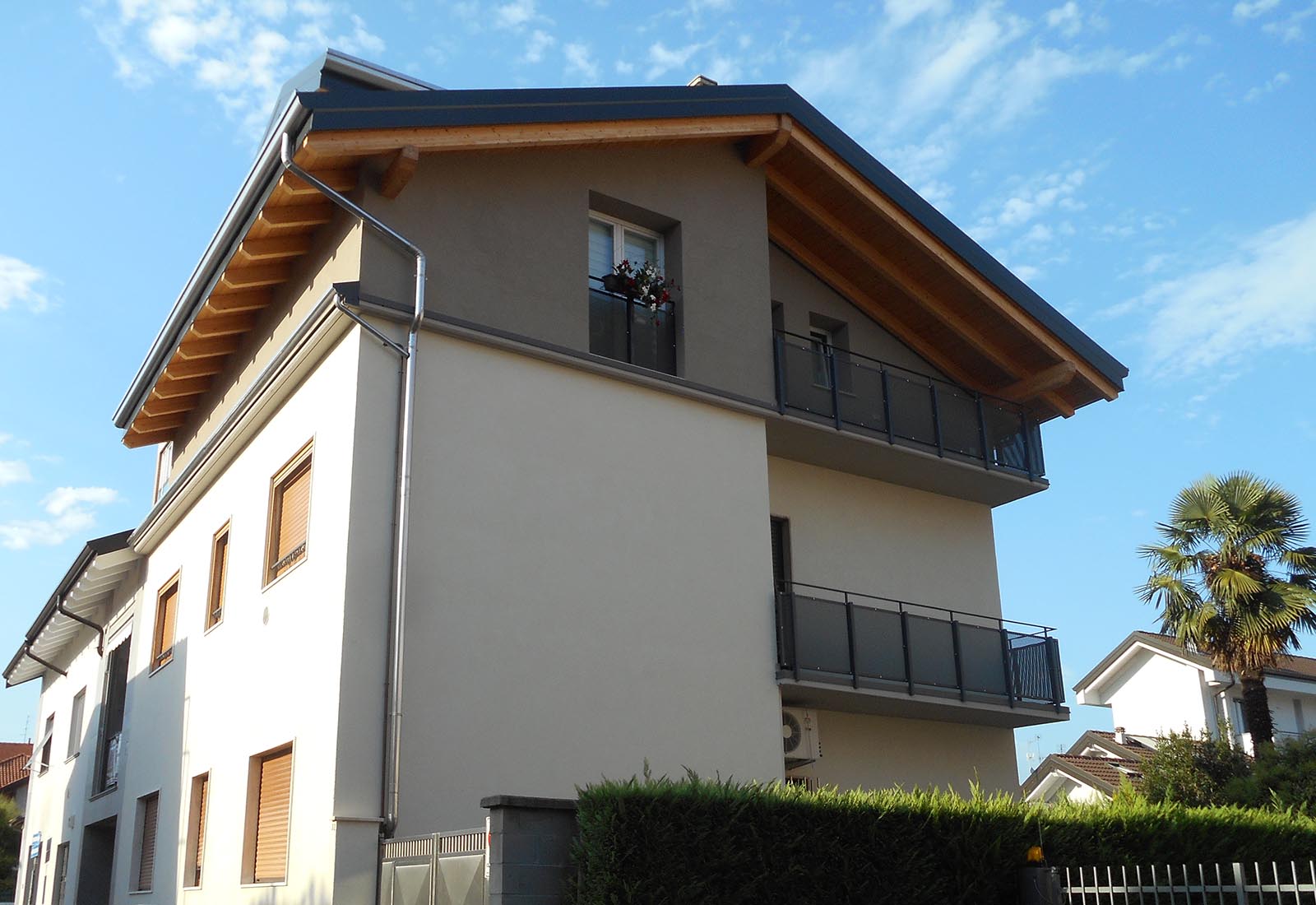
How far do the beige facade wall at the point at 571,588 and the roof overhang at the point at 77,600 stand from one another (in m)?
9.34

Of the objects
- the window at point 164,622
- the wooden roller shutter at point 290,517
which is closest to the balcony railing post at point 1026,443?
the wooden roller shutter at point 290,517

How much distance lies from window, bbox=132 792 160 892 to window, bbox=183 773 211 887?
1480mm

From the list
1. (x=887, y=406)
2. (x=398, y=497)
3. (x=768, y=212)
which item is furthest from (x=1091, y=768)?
(x=398, y=497)

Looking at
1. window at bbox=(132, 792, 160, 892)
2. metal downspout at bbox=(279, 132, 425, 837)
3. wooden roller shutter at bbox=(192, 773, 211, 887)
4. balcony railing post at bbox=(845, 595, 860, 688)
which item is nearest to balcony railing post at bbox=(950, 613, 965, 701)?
balcony railing post at bbox=(845, 595, 860, 688)

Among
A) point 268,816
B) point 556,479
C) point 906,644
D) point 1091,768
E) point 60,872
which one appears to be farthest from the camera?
point 1091,768

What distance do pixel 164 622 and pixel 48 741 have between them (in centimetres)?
1066

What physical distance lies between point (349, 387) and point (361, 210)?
1613 mm

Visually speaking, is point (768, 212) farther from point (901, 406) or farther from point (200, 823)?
point (200, 823)

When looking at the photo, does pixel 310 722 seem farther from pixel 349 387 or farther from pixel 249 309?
pixel 249 309

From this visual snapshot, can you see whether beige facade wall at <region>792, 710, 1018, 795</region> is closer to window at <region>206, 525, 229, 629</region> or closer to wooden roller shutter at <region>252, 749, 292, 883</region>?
wooden roller shutter at <region>252, 749, 292, 883</region>

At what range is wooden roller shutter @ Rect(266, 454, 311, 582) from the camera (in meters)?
12.4

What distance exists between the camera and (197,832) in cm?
1395

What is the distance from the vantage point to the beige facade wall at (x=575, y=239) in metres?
12.4

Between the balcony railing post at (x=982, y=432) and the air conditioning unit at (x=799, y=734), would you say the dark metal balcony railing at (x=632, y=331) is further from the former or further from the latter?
the balcony railing post at (x=982, y=432)
